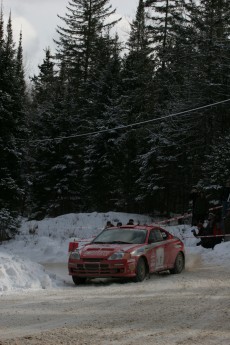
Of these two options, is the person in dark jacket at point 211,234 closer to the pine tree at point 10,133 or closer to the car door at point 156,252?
the car door at point 156,252

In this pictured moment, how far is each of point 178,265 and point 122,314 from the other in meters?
6.78

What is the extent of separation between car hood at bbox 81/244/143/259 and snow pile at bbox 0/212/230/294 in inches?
39.6

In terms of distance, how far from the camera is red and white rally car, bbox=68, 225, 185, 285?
1284 centimetres

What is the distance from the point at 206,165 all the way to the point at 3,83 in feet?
41.5

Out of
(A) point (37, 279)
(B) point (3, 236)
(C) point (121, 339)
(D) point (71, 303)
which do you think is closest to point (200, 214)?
(B) point (3, 236)

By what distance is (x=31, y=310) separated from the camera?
358 inches

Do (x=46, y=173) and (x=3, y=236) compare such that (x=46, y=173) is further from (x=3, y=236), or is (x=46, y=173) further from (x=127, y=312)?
(x=127, y=312)

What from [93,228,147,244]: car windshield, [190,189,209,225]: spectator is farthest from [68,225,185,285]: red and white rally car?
[190,189,209,225]: spectator

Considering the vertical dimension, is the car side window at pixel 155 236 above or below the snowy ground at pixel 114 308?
above

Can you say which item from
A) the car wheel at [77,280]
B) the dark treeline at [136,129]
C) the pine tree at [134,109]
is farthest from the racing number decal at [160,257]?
the pine tree at [134,109]

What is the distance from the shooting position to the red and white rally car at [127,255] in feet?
42.1

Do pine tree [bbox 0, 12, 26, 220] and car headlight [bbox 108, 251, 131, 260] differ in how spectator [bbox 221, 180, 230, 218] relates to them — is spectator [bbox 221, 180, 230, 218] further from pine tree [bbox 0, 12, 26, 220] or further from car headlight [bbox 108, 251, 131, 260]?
pine tree [bbox 0, 12, 26, 220]

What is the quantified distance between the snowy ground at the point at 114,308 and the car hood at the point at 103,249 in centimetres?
74

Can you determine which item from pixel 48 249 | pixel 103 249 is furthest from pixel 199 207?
pixel 103 249
